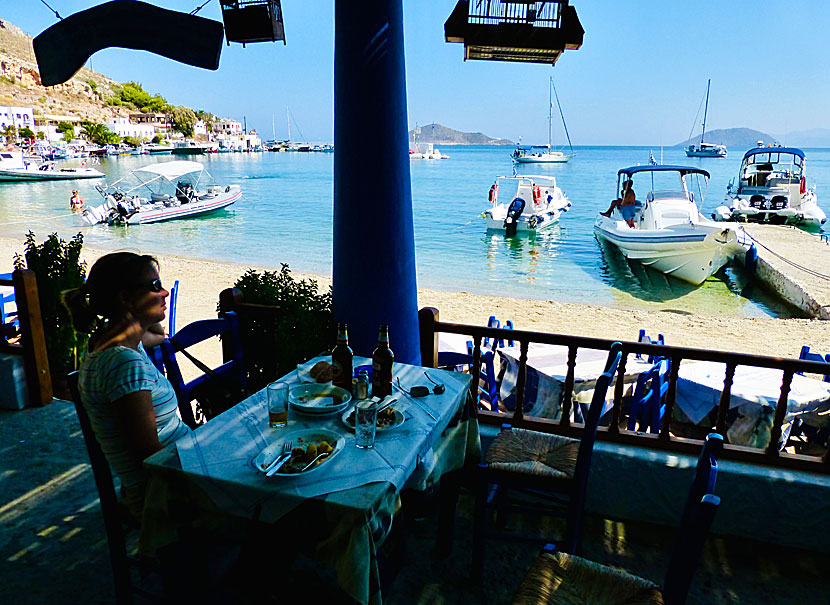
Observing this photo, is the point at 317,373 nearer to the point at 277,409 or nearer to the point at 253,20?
the point at 277,409

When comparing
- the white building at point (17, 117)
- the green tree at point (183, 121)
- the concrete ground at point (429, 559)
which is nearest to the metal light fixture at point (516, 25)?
the concrete ground at point (429, 559)

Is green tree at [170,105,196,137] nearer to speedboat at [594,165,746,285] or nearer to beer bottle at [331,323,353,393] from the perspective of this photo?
speedboat at [594,165,746,285]

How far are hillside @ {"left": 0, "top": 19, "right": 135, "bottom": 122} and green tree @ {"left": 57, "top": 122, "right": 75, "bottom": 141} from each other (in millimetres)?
6189

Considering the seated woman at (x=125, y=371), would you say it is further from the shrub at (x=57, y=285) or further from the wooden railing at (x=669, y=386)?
the shrub at (x=57, y=285)

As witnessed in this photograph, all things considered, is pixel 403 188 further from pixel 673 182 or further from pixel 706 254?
pixel 673 182

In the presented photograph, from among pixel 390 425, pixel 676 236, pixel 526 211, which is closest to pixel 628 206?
pixel 676 236

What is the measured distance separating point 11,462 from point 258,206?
34.9 meters

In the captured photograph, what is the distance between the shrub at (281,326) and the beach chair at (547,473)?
4.22ft

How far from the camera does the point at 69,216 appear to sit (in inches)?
1056

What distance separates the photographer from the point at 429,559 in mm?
2623

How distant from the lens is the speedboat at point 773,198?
77.7 feet

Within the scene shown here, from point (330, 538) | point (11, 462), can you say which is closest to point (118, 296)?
point (330, 538)

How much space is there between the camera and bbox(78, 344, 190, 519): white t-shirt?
1784 mm

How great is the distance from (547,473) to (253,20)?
292cm
